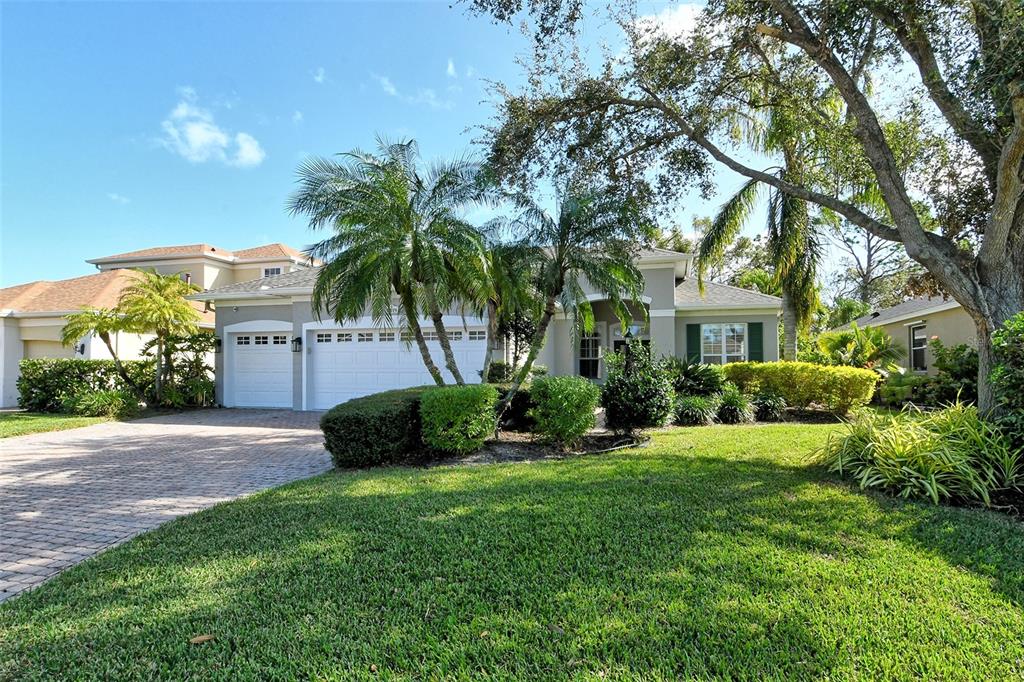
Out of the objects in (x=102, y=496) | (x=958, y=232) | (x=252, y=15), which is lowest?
(x=102, y=496)

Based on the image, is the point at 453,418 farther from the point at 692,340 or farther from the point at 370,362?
the point at 692,340

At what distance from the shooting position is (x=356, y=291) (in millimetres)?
8844

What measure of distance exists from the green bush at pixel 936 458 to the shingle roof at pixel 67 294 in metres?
20.8

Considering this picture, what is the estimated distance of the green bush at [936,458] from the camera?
5340 millimetres

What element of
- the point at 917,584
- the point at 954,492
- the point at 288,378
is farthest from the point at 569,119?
the point at 288,378

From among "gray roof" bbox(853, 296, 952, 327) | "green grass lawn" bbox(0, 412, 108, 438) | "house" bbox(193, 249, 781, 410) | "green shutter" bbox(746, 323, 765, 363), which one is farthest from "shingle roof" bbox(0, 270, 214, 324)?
"gray roof" bbox(853, 296, 952, 327)

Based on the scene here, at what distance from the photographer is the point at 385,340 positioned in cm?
1611

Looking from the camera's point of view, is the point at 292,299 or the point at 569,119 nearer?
the point at 569,119

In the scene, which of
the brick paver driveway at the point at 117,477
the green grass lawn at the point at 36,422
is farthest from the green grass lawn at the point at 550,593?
the green grass lawn at the point at 36,422

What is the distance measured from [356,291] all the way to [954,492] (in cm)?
857

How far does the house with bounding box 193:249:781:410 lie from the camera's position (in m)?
15.7

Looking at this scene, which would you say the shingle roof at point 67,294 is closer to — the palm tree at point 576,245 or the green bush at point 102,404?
the green bush at point 102,404

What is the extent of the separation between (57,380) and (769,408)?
20.9 meters

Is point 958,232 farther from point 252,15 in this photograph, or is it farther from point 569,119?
point 252,15
